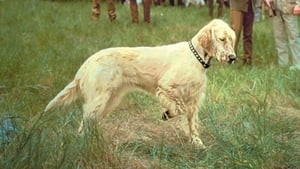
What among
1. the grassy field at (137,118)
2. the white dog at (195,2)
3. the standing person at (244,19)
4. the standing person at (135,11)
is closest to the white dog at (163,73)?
the grassy field at (137,118)

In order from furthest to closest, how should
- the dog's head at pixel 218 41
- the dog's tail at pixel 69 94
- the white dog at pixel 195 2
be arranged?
the white dog at pixel 195 2 < the dog's tail at pixel 69 94 < the dog's head at pixel 218 41

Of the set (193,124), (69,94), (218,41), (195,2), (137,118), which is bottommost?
(195,2)

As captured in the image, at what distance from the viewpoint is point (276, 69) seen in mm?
9047

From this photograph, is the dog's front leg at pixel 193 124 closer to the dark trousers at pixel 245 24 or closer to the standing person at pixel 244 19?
the standing person at pixel 244 19

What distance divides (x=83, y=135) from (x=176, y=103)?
146 cm

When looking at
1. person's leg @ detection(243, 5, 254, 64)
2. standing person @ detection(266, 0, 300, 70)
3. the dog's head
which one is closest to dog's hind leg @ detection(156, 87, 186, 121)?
the dog's head

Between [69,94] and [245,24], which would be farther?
[245,24]

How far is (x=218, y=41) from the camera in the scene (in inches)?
233

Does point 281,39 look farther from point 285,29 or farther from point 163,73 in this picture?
point 163,73

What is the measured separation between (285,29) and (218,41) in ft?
14.5

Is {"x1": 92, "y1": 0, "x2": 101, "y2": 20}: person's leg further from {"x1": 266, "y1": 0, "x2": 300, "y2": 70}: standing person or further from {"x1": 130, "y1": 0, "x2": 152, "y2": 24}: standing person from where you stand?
{"x1": 266, "y1": 0, "x2": 300, "y2": 70}: standing person

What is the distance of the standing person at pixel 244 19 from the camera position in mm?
9789

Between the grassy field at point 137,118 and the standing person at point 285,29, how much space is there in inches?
15.4

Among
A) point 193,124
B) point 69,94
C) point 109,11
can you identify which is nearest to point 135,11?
point 109,11
